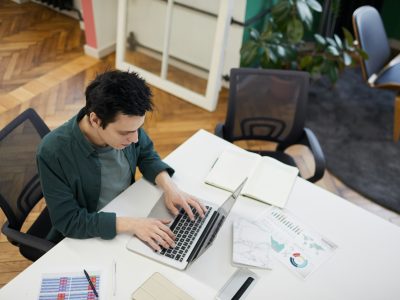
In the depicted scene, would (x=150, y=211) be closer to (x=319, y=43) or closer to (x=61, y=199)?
(x=61, y=199)

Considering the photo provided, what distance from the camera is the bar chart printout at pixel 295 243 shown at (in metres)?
1.49

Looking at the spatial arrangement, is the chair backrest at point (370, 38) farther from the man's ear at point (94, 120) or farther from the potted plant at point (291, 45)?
the man's ear at point (94, 120)

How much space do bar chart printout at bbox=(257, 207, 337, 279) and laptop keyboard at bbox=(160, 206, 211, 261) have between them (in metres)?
0.27

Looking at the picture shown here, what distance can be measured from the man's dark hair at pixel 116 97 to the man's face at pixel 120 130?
19 mm

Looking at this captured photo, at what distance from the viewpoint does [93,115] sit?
1.36 meters

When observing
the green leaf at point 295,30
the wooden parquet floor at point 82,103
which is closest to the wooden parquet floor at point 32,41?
the wooden parquet floor at point 82,103

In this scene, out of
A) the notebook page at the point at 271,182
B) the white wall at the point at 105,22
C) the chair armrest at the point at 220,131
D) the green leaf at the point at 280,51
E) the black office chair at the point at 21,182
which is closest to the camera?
the black office chair at the point at 21,182

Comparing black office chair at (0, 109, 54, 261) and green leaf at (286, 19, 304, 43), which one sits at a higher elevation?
green leaf at (286, 19, 304, 43)

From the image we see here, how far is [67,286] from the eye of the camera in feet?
4.33

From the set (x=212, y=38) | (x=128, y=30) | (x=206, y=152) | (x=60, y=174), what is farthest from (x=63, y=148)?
(x=128, y=30)

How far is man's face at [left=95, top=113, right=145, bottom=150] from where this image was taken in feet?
4.45

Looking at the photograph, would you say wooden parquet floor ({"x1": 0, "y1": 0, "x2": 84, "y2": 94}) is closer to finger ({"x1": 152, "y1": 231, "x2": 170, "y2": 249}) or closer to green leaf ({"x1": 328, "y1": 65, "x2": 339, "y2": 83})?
green leaf ({"x1": 328, "y1": 65, "x2": 339, "y2": 83})

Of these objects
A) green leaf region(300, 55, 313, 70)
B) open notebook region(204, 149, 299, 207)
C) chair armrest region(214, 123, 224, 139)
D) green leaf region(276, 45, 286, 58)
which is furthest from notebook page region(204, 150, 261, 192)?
green leaf region(300, 55, 313, 70)

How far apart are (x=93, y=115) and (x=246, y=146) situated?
1979 millimetres
